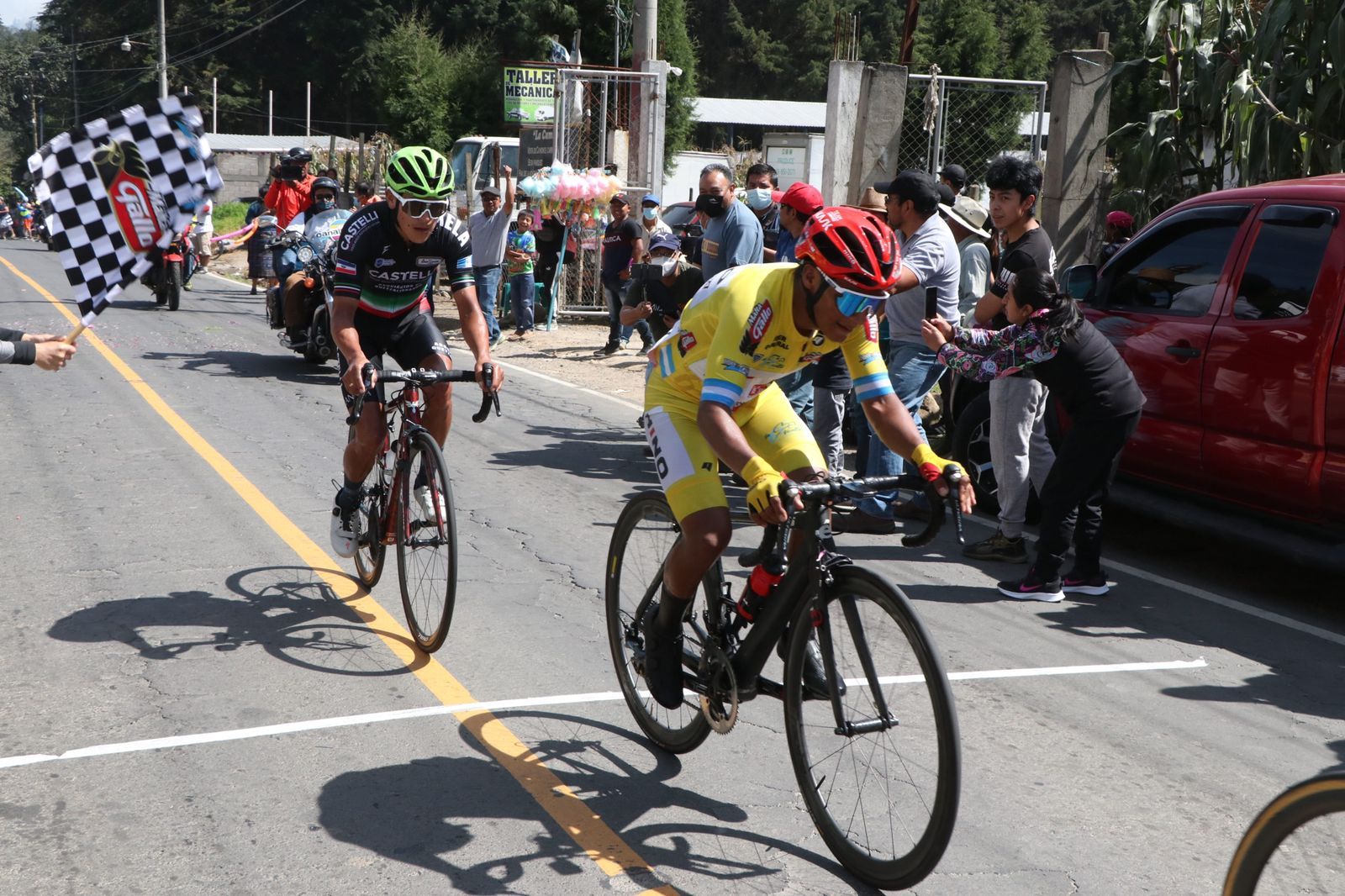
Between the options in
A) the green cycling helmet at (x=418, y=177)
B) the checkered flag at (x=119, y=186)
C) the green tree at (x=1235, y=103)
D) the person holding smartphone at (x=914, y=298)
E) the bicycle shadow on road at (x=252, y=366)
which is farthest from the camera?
the bicycle shadow on road at (x=252, y=366)

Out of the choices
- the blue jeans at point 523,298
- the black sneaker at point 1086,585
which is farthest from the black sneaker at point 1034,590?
the blue jeans at point 523,298

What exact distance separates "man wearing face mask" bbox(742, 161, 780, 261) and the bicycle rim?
679cm

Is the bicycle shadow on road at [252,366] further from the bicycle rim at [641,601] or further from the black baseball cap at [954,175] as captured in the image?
the bicycle rim at [641,601]

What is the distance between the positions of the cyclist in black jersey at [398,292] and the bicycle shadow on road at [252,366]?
7.21 meters

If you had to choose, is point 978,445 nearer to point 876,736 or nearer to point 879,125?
point 876,736

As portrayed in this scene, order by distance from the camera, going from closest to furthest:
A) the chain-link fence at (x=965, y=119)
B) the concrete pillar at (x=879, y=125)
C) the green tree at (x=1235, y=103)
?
the green tree at (x=1235, y=103), the chain-link fence at (x=965, y=119), the concrete pillar at (x=879, y=125)

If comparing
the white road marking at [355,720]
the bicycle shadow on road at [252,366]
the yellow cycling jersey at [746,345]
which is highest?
the yellow cycling jersey at [746,345]

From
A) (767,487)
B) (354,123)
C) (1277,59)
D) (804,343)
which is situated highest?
(354,123)

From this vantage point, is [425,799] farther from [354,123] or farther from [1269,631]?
[354,123]

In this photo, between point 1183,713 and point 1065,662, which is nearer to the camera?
point 1183,713

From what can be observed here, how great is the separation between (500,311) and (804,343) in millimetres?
16109

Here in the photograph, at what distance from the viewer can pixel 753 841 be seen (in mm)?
4000

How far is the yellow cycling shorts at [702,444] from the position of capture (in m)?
4.18

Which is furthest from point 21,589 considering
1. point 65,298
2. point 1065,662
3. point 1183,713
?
point 65,298
